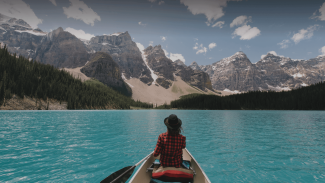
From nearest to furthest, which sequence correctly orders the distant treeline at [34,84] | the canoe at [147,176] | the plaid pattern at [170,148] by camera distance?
the canoe at [147,176]
the plaid pattern at [170,148]
the distant treeline at [34,84]

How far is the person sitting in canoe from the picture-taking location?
6.83 metres

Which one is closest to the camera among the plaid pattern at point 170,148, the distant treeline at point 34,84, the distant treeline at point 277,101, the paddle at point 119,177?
the paddle at point 119,177

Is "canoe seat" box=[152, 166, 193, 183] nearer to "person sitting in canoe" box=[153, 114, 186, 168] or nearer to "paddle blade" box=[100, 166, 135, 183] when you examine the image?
"person sitting in canoe" box=[153, 114, 186, 168]

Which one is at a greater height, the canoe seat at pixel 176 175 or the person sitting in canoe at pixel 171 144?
the person sitting in canoe at pixel 171 144

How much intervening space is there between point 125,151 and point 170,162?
329 inches

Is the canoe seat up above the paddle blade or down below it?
above

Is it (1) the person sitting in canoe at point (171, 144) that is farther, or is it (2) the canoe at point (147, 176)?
(1) the person sitting in canoe at point (171, 144)

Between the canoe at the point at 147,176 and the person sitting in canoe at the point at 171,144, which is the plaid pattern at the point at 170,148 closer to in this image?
the person sitting in canoe at the point at 171,144

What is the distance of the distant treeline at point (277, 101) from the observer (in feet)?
454

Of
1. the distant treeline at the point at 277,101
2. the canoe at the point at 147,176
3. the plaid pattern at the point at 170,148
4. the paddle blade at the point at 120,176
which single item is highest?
the distant treeline at the point at 277,101

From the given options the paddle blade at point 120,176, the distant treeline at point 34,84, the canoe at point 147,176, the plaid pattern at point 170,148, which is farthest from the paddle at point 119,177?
the distant treeline at point 34,84

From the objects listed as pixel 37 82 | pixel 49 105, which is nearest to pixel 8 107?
pixel 49 105

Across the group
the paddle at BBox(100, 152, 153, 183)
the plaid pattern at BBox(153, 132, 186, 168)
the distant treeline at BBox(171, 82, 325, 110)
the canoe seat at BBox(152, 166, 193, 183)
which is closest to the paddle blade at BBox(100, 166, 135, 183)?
the paddle at BBox(100, 152, 153, 183)

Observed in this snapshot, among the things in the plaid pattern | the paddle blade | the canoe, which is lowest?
the paddle blade
